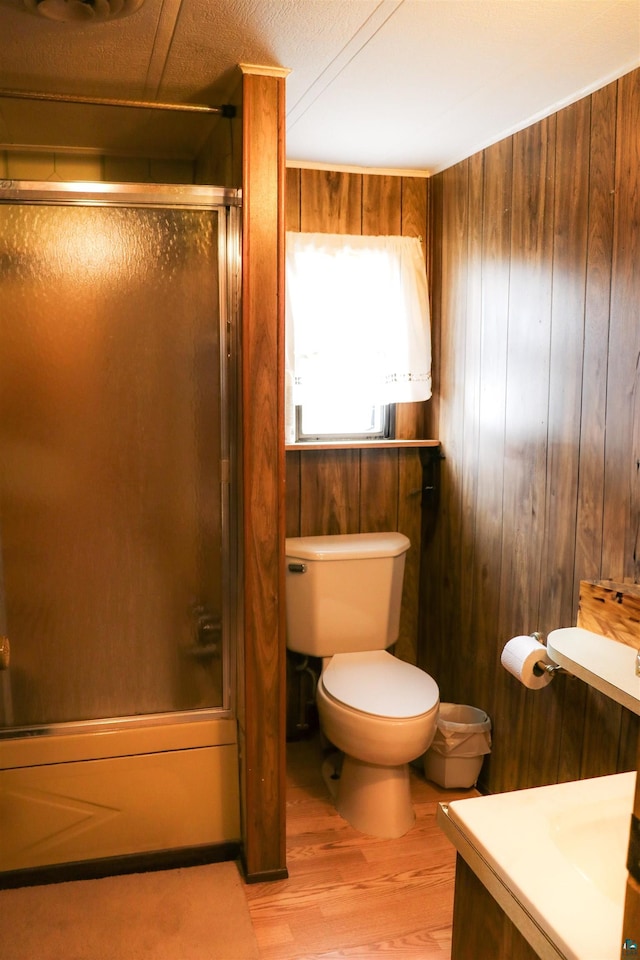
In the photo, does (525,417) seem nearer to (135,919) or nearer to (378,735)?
(378,735)

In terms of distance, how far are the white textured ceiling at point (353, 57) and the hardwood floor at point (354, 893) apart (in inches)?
89.7

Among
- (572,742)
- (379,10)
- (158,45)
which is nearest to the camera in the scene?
(379,10)

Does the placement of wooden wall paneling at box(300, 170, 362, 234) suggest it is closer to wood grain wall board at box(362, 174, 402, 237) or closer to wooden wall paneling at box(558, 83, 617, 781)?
wood grain wall board at box(362, 174, 402, 237)

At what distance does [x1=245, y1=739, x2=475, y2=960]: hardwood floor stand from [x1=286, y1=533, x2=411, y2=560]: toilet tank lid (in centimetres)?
87

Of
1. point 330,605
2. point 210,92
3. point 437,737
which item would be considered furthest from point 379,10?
point 437,737

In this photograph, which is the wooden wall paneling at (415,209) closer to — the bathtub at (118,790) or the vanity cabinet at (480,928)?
the bathtub at (118,790)

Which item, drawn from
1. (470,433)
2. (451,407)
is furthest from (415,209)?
(470,433)

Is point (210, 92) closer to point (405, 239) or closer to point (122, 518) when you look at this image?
point (405, 239)

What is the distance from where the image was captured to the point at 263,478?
220cm

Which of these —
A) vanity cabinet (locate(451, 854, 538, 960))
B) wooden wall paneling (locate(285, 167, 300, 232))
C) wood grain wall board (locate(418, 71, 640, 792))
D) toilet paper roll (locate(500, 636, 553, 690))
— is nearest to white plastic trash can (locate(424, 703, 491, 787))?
wood grain wall board (locate(418, 71, 640, 792))

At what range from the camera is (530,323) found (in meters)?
2.41

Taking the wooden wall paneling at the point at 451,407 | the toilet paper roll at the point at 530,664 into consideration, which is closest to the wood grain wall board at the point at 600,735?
the toilet paper roll at the point at 530,664

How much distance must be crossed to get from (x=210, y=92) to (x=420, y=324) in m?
1.19

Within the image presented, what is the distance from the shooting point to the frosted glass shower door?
2146mm
